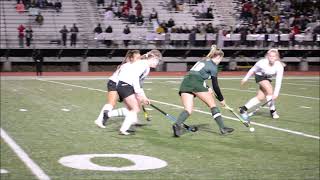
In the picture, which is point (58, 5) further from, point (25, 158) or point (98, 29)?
point (25, 158)

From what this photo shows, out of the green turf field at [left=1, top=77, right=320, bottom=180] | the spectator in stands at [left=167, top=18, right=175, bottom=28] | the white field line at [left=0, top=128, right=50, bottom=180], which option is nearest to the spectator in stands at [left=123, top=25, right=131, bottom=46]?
the spectator in stands at [left=167, top=18, right=175, bottom=28]

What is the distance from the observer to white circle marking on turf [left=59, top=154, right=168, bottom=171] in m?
4.00

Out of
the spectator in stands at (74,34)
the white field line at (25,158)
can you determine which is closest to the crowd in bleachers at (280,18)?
the spectator in stands at (74,34)

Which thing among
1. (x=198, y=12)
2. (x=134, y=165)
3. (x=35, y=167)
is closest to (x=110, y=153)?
(x=134, y=165)

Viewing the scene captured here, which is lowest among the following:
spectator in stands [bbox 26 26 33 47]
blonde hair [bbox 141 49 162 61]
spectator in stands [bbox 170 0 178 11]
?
blonde hair [bbox 141 49 162 61]

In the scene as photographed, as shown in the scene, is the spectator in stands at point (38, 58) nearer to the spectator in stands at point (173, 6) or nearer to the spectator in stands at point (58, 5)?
the spectator in stands at point (58, 5)

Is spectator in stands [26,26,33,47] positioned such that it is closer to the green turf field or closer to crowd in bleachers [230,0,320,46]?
crowd in bleachers [230,0,320,46]

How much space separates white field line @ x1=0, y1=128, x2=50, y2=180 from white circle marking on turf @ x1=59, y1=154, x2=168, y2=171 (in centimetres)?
24

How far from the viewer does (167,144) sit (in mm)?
4996

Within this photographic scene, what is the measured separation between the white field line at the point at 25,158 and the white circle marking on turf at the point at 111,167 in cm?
24

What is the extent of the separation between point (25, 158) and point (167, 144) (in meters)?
1.34

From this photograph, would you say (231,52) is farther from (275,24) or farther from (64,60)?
(64,60)

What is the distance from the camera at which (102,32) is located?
4.34 ft

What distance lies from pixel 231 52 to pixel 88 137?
14.4ft
